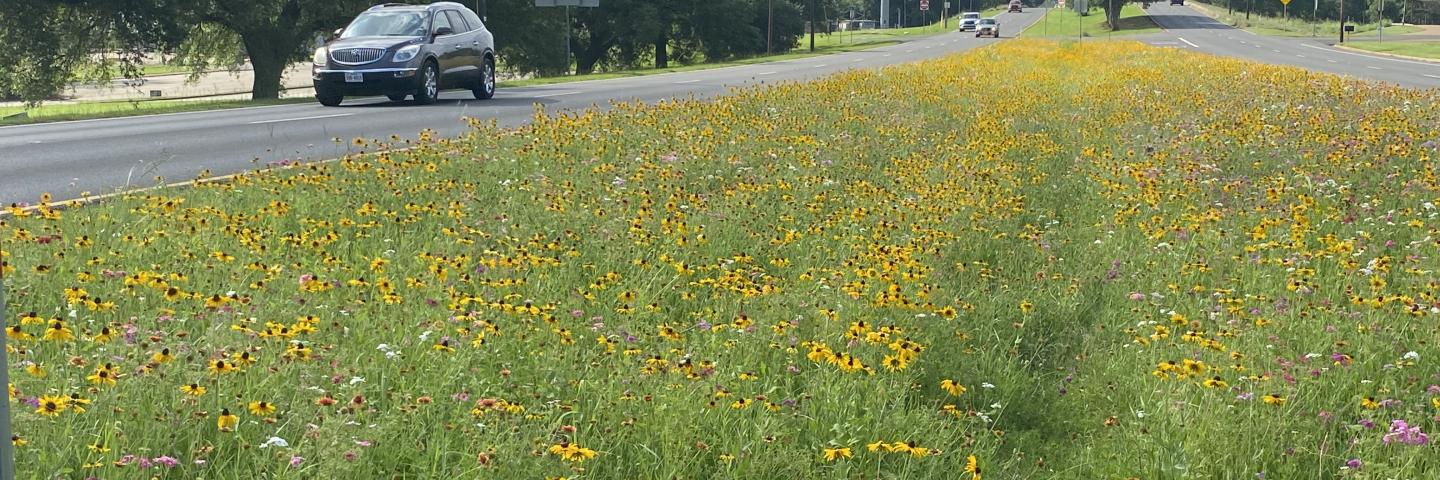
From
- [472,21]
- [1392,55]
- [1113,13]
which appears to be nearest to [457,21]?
[472,21]

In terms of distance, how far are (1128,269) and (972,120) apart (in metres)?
8.06

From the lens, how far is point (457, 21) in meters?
21.4

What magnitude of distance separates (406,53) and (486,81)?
280cm

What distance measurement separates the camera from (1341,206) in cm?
842

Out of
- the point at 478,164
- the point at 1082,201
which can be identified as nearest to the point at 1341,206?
the point at 1082,201

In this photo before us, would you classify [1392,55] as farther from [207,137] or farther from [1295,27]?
[1295,27]

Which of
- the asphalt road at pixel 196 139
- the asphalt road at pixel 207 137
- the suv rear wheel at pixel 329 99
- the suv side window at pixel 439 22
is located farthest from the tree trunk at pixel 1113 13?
the suv rear wheel at pixel 329 99

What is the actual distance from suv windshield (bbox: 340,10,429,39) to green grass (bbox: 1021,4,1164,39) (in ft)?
215

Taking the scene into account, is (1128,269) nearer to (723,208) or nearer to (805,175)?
(723,208)

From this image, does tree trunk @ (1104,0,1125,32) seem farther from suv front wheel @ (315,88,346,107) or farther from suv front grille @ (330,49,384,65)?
suv front grille @ (330,49,384,65)

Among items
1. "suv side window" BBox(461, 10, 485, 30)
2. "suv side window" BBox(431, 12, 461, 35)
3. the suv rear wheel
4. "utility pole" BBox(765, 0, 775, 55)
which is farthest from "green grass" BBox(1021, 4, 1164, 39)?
the suv rear wheel

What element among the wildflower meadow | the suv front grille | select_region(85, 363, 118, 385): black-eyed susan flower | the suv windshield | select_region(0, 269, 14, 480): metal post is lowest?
the wildflower meadow

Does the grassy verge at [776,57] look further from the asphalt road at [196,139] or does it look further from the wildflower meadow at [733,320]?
the wildflower meadow at [733,320]

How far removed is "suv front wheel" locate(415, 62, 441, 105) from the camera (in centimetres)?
2023
